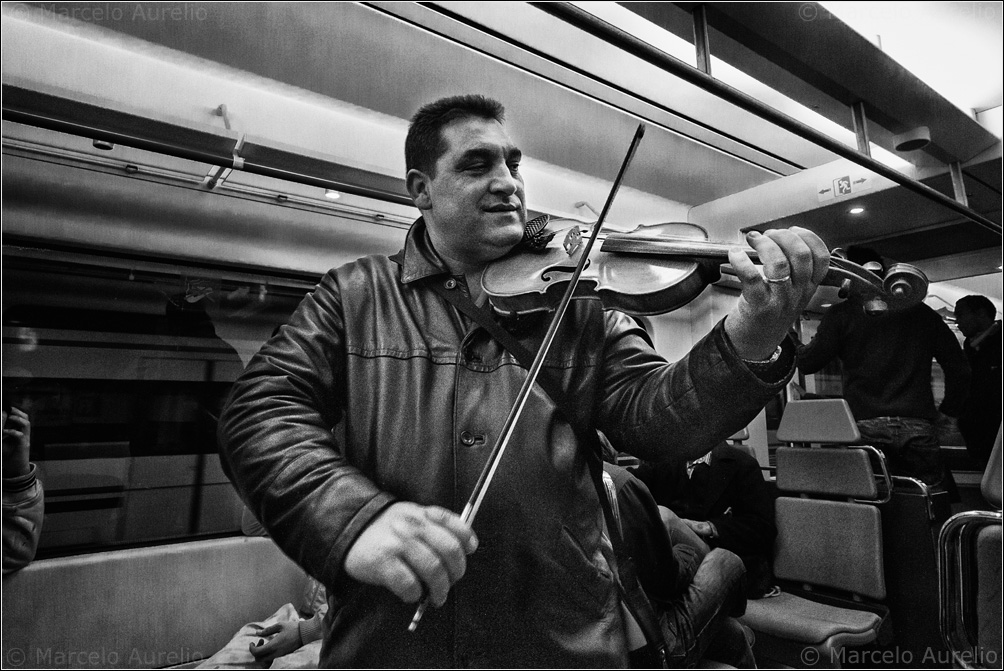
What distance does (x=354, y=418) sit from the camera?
2.05 ft

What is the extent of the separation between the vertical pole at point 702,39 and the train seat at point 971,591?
83 cm

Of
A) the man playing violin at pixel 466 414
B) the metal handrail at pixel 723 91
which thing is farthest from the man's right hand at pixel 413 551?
the metal handrail at pixel 723 91

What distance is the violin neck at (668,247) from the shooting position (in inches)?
24.8

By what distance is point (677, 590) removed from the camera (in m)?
1.10

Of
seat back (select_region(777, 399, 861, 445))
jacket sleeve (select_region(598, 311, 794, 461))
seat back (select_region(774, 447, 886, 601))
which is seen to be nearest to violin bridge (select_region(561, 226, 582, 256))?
jacket sleeve (select_region(598, 311, 794, 461))

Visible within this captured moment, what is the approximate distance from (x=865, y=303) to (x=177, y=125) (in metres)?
0.95

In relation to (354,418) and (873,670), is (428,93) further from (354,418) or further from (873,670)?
(873,670)

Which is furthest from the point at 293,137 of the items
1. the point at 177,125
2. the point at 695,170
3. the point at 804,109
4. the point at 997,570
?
the point at 997,570

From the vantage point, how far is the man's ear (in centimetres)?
72

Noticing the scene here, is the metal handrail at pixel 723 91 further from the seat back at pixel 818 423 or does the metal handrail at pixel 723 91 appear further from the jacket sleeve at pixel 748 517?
the jacket sleeve at pixel 748 517

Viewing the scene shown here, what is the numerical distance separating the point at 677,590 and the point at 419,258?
0.90 m

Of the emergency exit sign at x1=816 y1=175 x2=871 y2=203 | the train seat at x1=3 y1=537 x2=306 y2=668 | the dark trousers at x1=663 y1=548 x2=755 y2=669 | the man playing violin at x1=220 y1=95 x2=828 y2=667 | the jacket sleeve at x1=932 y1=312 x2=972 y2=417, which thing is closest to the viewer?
the man playing violin at x1=220 y1=95 x2=828 y2=667

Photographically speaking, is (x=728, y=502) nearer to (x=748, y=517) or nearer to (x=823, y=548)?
(x=748, y=517)

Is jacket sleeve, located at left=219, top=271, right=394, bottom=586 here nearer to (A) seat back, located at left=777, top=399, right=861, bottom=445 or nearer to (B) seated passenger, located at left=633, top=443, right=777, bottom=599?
(B) seated passenger, located at left=633, top=443, right=777, bottom=599
